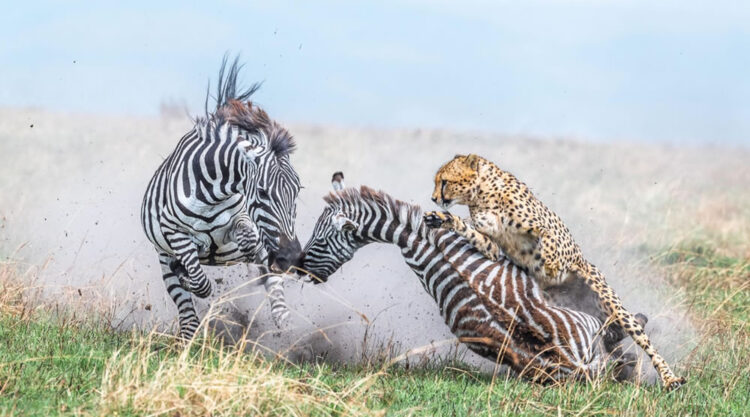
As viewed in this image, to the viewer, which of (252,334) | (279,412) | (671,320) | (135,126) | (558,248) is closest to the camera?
(279,412)

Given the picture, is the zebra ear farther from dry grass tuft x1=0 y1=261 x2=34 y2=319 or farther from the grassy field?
dry grass tuft x1=0 y1=261 x2=34 y2=319

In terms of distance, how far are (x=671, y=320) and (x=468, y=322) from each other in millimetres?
3763

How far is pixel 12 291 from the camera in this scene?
9383 mm

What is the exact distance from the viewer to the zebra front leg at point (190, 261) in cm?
853

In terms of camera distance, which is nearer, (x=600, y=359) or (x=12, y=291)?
(x=600, y=359)

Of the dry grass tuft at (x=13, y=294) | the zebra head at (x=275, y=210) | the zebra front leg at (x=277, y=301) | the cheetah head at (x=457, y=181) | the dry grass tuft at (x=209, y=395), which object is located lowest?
the dry grass tuft at (x=13, y=294)

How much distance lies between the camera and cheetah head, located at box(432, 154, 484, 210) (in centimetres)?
757

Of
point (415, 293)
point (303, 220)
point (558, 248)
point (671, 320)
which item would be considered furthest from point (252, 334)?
point (303, 220)

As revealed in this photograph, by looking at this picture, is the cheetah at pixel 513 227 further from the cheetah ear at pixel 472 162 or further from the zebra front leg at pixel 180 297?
the zebra front leg at pixel 180 297

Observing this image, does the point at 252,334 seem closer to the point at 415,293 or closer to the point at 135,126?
the point at 415,293

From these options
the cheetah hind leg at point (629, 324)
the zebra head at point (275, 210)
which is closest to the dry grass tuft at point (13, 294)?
the zebra head at point (275, 210)

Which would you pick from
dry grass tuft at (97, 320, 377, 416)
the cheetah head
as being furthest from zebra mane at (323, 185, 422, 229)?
dry grass tuft at (97, 320, 377, 416)

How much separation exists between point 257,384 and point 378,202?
257cm

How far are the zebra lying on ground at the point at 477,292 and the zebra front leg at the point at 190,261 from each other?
1243 mm
